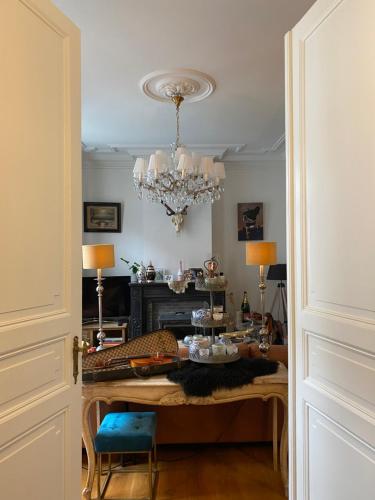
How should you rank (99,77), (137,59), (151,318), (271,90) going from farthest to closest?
(151,318), (271,90), (99,77), (137,59)

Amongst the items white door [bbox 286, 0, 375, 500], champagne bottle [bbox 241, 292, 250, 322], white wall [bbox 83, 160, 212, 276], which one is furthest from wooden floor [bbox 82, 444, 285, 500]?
white wall [bbox 83, 160, 212, 276]

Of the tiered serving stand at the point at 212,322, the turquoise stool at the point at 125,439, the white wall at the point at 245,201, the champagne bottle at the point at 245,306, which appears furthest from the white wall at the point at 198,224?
the turquoise stool at the point at 125,439

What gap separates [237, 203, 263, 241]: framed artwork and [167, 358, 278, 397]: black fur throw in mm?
3609

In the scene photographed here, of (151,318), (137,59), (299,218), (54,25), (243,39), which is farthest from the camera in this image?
(151,318)

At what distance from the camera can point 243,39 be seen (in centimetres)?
268

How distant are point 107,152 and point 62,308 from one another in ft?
14.8

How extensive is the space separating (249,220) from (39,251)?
4876mm

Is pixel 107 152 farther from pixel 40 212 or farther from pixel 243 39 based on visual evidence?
pixel 40 212

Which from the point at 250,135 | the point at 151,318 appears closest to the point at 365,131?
the point at 250,135

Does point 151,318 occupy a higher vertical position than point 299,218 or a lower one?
lower

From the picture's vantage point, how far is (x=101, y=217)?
5.76 m

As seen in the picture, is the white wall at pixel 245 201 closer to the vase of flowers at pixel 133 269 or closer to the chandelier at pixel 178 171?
the vase of flowers at pixel 133 269

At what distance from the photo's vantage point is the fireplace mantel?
532cm

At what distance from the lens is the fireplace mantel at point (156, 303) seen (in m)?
5.32
